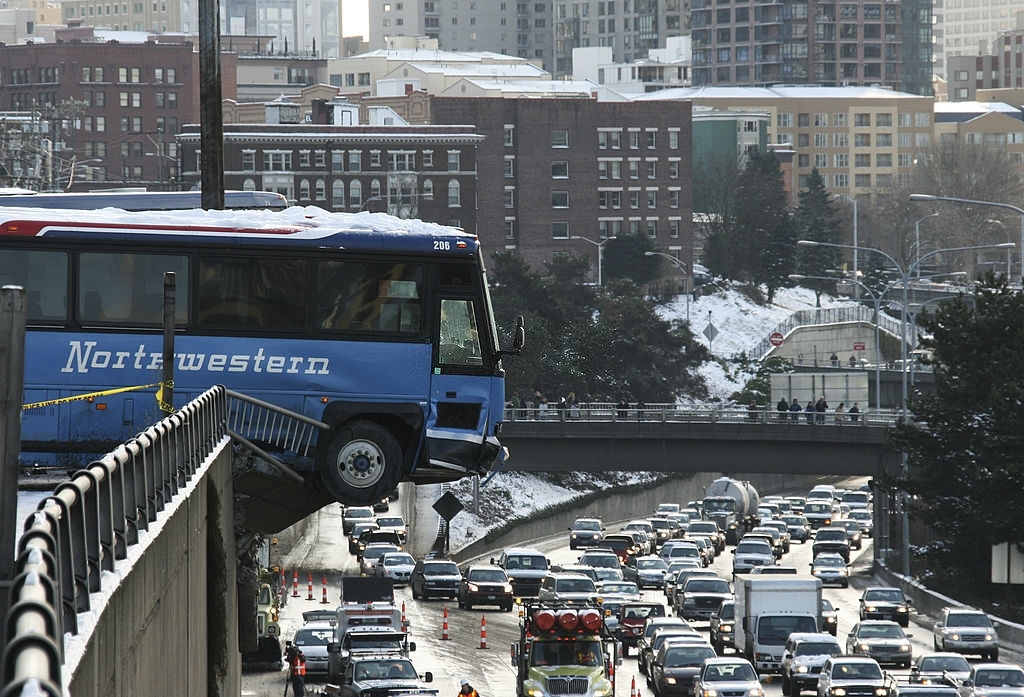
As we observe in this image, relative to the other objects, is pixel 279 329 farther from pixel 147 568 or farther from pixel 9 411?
pixel 9 411

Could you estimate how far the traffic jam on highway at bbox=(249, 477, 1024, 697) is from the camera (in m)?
33.2

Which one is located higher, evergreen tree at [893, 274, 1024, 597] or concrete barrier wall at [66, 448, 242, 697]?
concrete barrier wall at [66, 448, 242, 697]

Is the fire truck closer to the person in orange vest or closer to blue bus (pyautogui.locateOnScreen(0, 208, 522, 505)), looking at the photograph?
the person in orange vest

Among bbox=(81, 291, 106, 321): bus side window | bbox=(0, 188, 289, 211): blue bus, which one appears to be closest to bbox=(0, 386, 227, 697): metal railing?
bbox=(81, 291, 106, 321): bus side window

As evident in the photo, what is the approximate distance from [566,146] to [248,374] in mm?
116287

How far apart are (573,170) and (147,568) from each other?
129 m

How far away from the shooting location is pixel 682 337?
117 metres

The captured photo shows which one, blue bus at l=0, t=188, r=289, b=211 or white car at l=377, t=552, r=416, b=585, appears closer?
blue bus at l=0, t=188, r=289, b=211

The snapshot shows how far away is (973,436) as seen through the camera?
5697cm

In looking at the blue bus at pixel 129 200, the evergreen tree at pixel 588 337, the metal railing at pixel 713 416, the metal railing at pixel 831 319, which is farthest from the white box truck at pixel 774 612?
the metal railing at pixel 831 319

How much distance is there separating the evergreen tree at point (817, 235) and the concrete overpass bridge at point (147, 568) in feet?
389

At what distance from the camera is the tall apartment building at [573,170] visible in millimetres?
135000

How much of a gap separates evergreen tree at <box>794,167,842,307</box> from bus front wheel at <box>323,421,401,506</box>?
12089 centimetres

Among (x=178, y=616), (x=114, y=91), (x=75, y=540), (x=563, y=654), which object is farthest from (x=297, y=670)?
(x=114, y=91)
